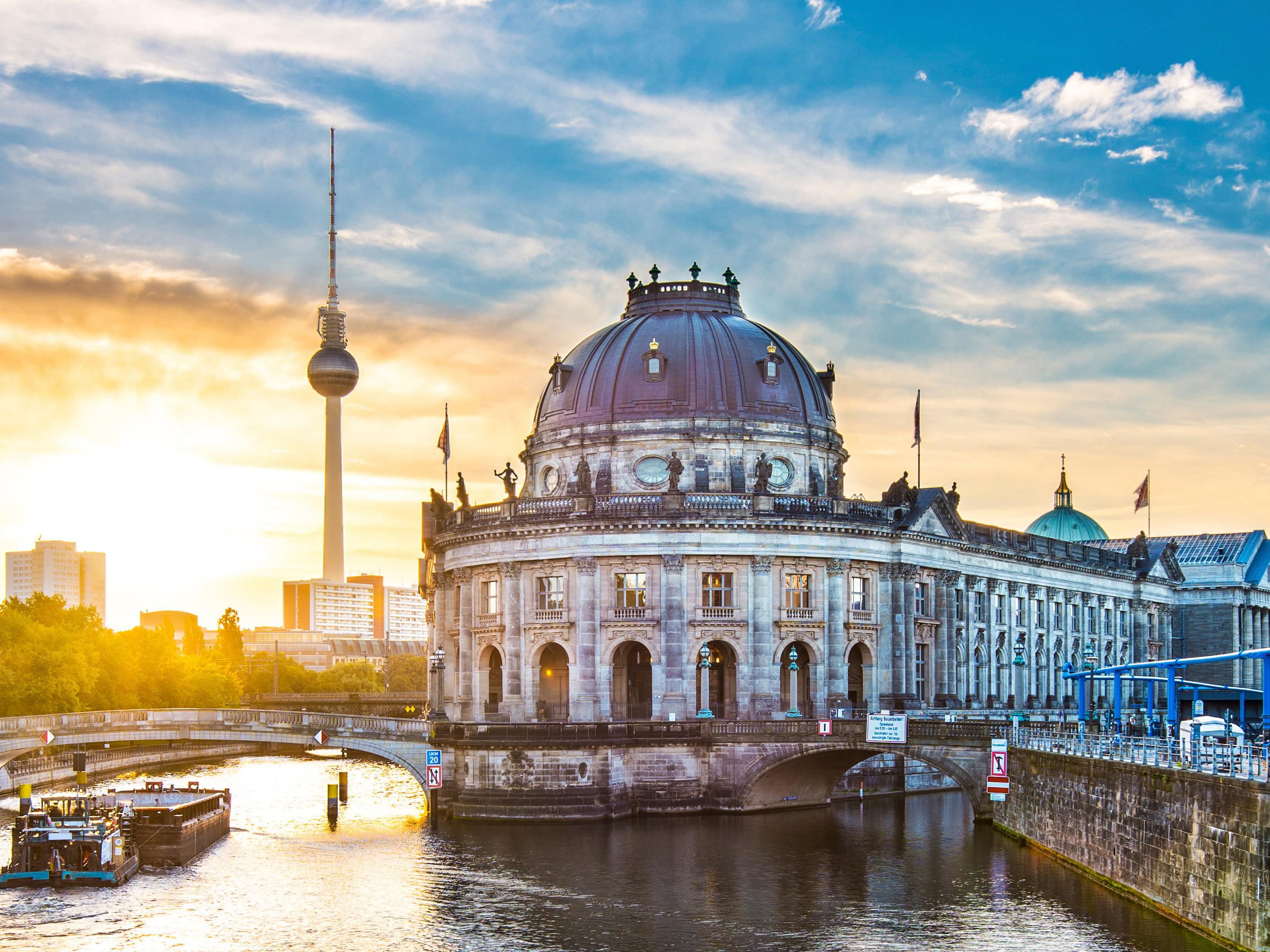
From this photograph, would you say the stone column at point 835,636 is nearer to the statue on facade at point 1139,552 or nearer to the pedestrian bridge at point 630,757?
the pedestrian bridge at point 630,757

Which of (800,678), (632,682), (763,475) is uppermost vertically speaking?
(763,475)

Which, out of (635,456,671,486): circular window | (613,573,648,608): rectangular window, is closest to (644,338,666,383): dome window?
(635,456,671,486): circular window

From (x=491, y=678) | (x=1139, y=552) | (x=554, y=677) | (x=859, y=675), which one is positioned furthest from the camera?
(x=1139, y=552)

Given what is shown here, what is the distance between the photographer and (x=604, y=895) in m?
63.5

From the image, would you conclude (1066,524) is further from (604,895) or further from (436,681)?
(604,895)

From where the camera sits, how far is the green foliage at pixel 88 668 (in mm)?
119375

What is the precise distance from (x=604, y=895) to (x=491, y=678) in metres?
47.0

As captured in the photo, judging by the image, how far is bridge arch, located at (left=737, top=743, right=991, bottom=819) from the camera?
3268 inches

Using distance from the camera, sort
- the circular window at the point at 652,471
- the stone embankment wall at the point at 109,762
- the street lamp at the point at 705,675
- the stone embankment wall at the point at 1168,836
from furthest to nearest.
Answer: the circular window at the point at 652,471 → the stone embankment wall at the point at 109,762 → the street lamp at the point at 705,675 → the stone embankment wall at the point at 1168,836

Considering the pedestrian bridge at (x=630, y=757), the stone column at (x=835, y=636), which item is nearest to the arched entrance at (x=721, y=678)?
the stone column at (x=835, y=636)

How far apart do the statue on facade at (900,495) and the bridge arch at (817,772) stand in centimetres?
1890

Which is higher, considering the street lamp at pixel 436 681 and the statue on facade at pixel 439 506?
the statue on facade at pixel 439 506

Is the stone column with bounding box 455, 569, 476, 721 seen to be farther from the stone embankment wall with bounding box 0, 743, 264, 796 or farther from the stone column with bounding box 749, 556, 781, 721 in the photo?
the stone embankment wall with bounding box 0, 743, 264, 796

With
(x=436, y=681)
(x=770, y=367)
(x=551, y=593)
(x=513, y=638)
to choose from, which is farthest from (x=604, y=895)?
(x=436, y=681)
